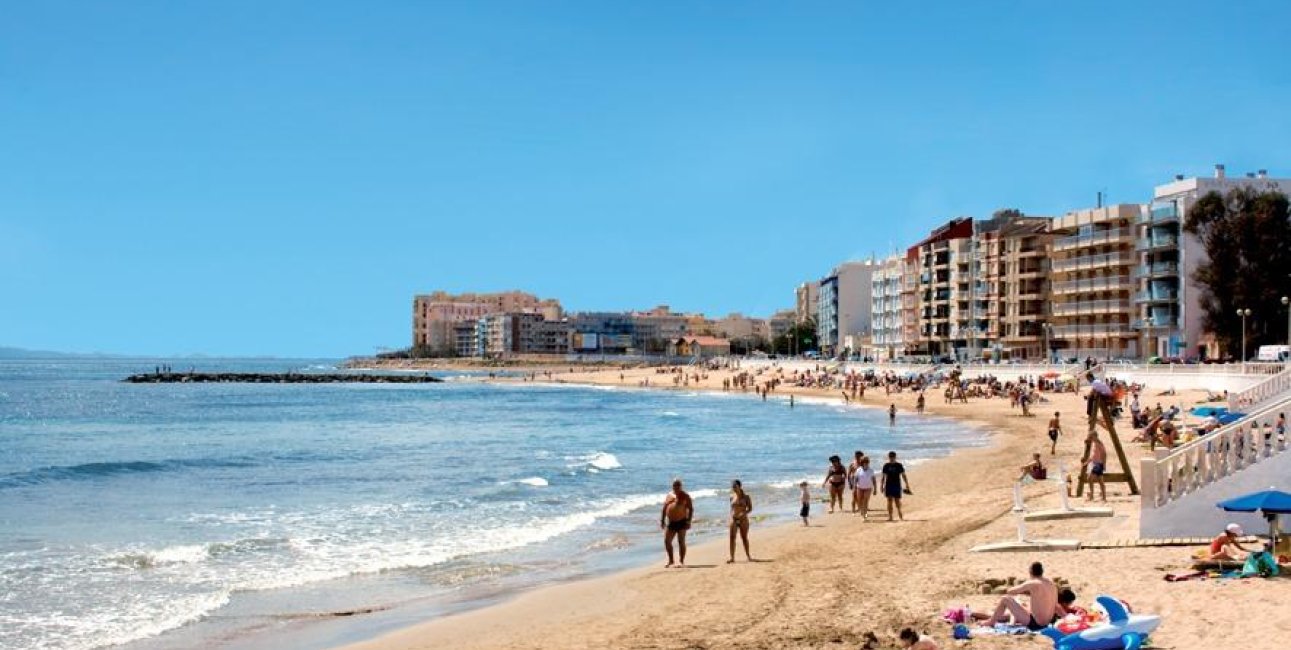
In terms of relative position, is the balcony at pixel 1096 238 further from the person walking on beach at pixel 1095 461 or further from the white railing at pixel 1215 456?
the white railing at pixel 1215 456

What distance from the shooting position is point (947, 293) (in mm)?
101438

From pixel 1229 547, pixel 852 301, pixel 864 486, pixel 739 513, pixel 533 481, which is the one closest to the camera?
pixel 1229 547

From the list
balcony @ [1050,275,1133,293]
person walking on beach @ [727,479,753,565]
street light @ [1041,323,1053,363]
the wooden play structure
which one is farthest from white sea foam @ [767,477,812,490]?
street light @ [1041,323,1053,363]

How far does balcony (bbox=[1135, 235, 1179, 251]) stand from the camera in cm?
6919

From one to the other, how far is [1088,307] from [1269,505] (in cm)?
Answer: 6957

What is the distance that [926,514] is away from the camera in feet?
70.9

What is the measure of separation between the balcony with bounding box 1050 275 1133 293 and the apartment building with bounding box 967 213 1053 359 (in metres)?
4.72

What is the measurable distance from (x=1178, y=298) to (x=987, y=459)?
140ft

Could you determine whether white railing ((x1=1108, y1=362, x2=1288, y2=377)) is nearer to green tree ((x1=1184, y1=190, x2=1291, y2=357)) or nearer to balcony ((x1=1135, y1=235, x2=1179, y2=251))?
green tree ((x1=1184, y1=190, x2=1291, y2=357))

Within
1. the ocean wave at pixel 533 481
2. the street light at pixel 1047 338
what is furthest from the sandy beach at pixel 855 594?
the street light at pixel 1047 338

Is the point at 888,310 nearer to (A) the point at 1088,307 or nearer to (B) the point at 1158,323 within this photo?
(A) the point at 1088,307

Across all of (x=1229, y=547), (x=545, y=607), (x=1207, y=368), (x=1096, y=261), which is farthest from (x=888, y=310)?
(x=1229, y=547)

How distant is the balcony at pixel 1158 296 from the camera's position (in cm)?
6962

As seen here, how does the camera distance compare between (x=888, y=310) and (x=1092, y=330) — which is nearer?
(x=1092, y=330)
